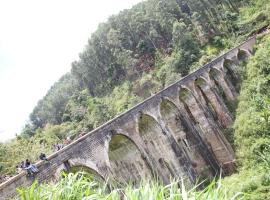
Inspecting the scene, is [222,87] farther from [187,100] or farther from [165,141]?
[165,141]

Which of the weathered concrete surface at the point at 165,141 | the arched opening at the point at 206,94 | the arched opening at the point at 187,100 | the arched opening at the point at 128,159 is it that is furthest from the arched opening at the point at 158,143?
the arched opening at the point at 206,94

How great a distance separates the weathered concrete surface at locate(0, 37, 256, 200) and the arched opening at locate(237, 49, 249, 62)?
5.21 m

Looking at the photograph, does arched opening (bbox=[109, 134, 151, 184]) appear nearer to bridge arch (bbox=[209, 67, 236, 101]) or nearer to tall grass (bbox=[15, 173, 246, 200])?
tall grass (bbox=[15, 173, 246, 200])

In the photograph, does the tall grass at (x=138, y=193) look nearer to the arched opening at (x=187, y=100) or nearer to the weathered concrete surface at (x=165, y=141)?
the weathered concrete surface at (x=165, y=141)

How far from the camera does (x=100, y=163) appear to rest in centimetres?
1584

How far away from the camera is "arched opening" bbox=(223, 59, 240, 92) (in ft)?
124

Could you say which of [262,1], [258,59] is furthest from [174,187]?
[262,1]

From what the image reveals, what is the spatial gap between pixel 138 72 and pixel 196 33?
41.4ft

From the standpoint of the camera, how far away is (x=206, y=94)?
3266cm

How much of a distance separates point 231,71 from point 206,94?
7861mm

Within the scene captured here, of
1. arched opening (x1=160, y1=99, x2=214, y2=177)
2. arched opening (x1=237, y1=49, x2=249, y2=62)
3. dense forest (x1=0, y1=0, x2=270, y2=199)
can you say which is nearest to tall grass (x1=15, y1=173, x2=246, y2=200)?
arched opening (x1=160, y1=99, x2=214, y2=177)

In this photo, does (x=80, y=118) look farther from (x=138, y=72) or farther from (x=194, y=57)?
(x=194, y=57)

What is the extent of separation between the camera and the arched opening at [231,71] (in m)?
37.9

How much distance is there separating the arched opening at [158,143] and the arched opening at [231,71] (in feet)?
59.5
